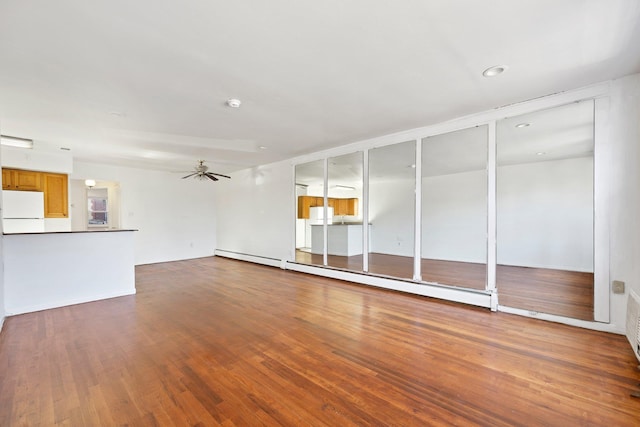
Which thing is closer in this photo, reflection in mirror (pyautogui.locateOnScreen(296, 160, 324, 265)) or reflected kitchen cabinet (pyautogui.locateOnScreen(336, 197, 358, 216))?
reflection in mirror (pyautogui.locateOnScreen(296, 160, 324, 265))

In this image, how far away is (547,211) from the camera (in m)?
5.91

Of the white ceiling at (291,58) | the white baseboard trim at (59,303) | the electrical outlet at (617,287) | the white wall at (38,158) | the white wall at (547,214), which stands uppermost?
the white ceiling at (291,58)

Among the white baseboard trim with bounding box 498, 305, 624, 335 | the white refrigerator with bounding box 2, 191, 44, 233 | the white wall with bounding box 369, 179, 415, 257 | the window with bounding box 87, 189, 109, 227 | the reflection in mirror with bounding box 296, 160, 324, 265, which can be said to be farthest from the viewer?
the window with bounding box 87, 189, 109, 227

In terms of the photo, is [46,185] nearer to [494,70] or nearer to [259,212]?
[259,212]

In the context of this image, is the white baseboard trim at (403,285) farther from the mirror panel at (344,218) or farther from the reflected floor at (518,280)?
the mirror panel at (344,218)

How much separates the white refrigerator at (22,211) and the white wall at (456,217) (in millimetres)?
8415

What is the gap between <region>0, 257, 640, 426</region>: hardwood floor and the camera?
5.48ft

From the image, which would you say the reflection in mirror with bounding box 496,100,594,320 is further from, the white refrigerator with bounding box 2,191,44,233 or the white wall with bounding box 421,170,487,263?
the white refrigerator with bounding box 2,191,44,233

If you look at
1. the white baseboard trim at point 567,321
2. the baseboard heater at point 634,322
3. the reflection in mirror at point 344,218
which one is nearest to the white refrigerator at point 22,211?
the reflection in mirror at point 344,218

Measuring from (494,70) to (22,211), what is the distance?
25.2ft

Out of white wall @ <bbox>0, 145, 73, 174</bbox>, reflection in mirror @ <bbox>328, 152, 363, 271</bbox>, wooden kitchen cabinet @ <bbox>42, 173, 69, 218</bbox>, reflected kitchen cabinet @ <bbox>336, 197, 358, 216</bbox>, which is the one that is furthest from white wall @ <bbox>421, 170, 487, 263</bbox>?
white wall @ <bbox>0, 145, 73, 174</bbox>

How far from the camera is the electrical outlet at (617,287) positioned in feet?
8.93

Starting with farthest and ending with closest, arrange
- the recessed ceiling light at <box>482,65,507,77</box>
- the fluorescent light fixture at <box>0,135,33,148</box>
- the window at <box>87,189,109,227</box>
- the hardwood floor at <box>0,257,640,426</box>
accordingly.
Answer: the window at <box>87,189,109,227</box> < the fluorescent light fixture at <box>0,135,33,148</box> < the recessed ceiling light at <box>482,65,507,77</box> < the hardwood floor at <box>0,257,640,426</box>

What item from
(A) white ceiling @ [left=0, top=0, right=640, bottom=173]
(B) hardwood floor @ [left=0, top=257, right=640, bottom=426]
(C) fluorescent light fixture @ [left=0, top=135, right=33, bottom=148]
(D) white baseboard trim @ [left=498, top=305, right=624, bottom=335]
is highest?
(A) white ceiling @ [left=0, top=0, right=640, bottom=173]
